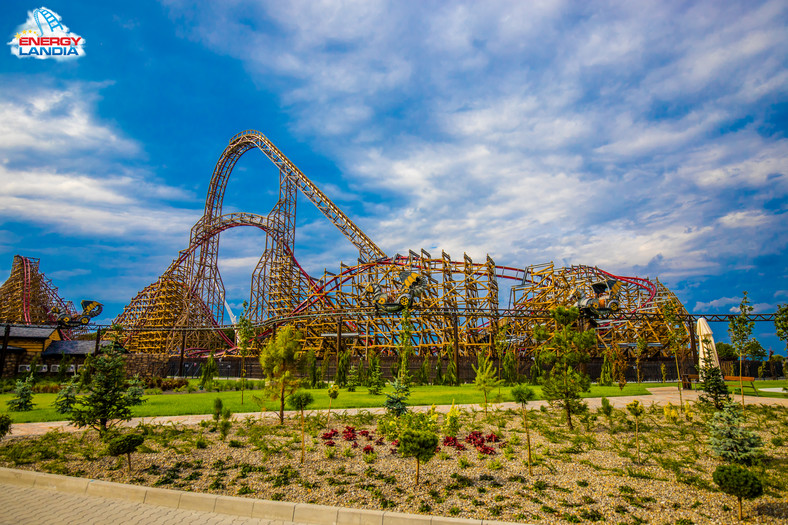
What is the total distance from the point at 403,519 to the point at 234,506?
242 cm

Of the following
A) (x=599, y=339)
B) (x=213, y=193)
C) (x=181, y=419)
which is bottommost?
(x=181, y=419)

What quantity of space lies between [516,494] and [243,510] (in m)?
3.84

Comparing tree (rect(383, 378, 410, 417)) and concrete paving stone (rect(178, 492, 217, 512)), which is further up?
tree (rect(383, 378, 410, 417))

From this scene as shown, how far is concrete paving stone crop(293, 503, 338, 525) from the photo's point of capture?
204 inches

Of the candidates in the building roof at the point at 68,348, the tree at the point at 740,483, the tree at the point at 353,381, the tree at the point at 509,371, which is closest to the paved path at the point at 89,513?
the tree at the point at 740,483

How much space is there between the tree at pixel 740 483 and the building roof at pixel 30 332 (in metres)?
39.2

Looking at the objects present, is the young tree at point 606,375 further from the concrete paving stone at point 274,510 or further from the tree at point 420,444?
the concrete paving stone at point 274,510

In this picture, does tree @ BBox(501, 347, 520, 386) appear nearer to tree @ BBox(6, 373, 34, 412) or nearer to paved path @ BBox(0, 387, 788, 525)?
paved path @ BBox(0, 387, 788, 525)

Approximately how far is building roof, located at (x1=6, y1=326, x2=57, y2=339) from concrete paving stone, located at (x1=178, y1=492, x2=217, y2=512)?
1302 inches

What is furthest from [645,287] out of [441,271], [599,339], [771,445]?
[771,445]

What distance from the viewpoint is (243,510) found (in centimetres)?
550

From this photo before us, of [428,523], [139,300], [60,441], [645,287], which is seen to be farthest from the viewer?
[139,300]

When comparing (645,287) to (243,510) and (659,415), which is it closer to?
(659,415)

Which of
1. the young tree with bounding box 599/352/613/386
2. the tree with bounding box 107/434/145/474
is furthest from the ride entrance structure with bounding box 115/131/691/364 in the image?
the tree with bounding box 107/434/145/474
